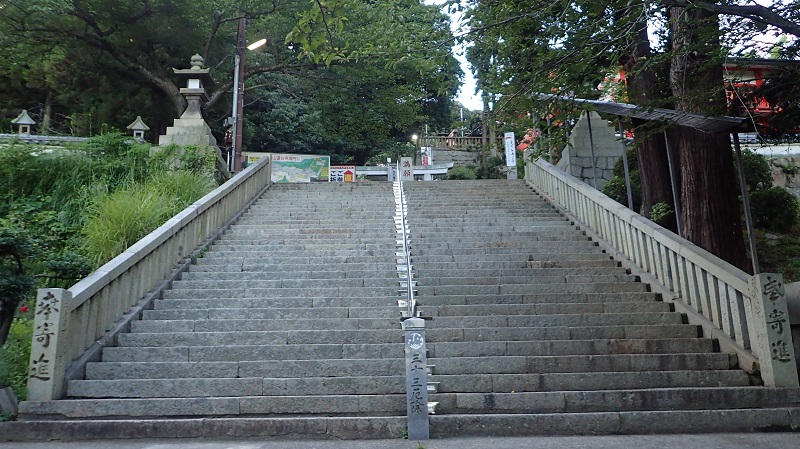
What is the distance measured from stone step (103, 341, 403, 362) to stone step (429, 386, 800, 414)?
994 mm

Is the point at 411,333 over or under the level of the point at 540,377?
over

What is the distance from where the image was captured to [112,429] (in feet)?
14.6

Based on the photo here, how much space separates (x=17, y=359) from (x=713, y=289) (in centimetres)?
739

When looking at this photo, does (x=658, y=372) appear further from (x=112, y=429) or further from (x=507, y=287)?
(x=112, y=429)

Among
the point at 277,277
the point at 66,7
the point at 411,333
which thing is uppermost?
the point at 66,7

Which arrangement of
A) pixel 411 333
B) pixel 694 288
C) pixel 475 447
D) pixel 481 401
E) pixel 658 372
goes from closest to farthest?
pixel 475 447
pixel 411 333
pixel 481 401
pixel 658 372
pixel 694 288

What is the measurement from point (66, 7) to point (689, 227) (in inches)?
685

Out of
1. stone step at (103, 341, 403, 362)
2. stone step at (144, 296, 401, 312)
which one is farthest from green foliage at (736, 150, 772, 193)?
stone step at (103, 341, 403, 362)

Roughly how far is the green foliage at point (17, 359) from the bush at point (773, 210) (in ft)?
41.0

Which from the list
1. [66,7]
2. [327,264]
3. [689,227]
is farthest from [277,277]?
[66,7]

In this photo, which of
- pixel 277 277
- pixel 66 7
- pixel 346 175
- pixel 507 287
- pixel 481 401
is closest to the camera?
pixel 481 401

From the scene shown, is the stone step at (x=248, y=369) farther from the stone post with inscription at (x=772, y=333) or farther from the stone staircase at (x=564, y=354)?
the stone post with inscription at (x=772, y=333)

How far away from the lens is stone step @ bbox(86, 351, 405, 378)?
523 centimetres

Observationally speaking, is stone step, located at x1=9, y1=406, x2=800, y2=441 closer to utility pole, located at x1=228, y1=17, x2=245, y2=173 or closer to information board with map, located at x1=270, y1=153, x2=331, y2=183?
utility pole, located at x1=228, y1=17, x2=245, y2=173
